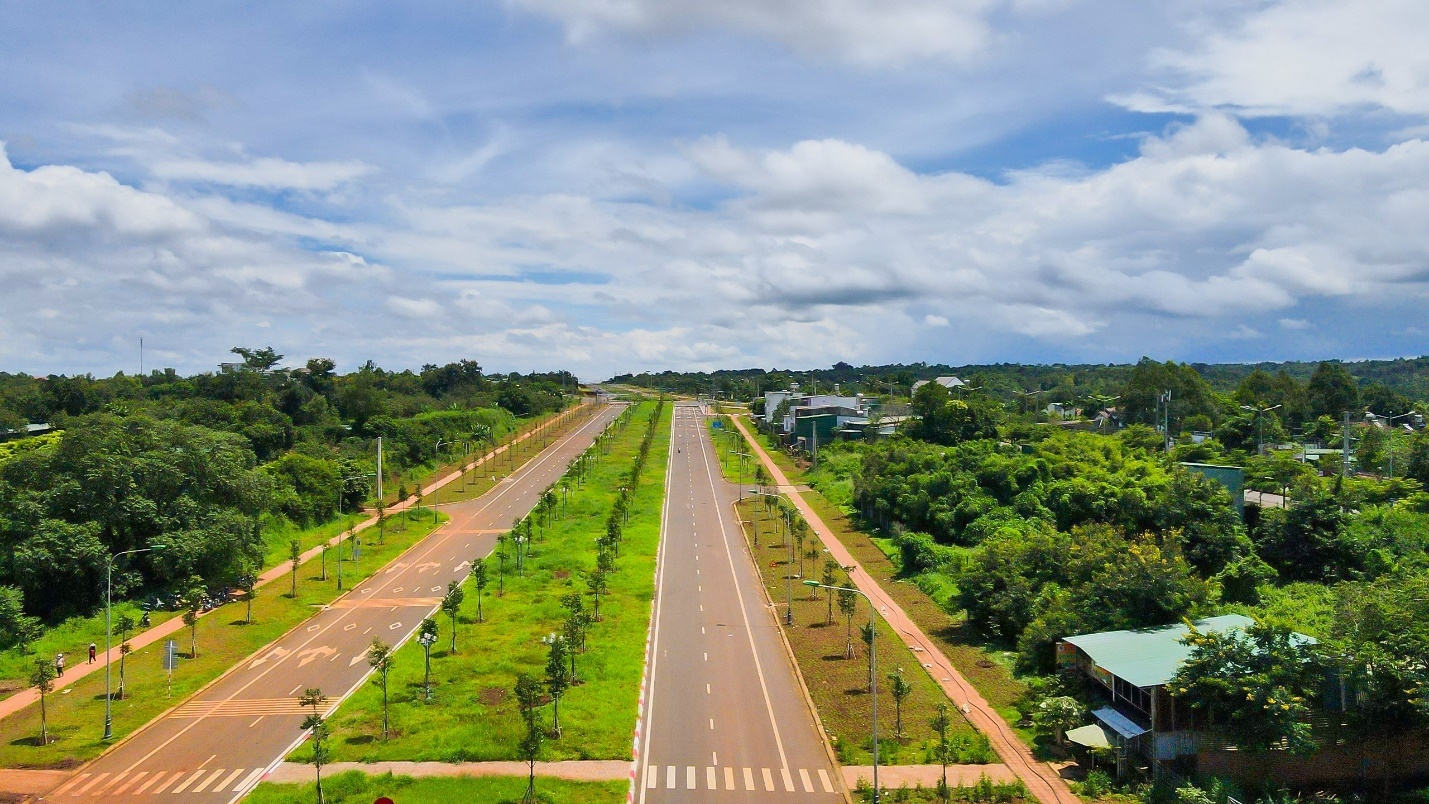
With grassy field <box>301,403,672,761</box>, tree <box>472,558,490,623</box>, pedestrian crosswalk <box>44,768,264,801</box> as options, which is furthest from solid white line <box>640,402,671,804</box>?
pedestrian crosswalk <box>44,768,264,801</box>

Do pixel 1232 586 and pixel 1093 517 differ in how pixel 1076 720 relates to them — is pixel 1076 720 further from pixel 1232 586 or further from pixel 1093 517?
pixel 1093 517

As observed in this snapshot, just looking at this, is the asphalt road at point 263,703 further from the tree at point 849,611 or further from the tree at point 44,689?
the tree at point 849,611

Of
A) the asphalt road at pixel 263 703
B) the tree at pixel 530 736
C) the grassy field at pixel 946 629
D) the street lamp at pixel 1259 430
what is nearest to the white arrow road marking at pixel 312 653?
the asphalt road at pixel 263 703

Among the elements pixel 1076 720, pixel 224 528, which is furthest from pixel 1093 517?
pixel 224 528

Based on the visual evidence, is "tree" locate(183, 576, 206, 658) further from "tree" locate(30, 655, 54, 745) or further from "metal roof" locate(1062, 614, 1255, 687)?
"metal roof" locate(1062, 614, 1255, 687)

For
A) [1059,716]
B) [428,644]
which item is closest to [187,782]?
[428,644]
